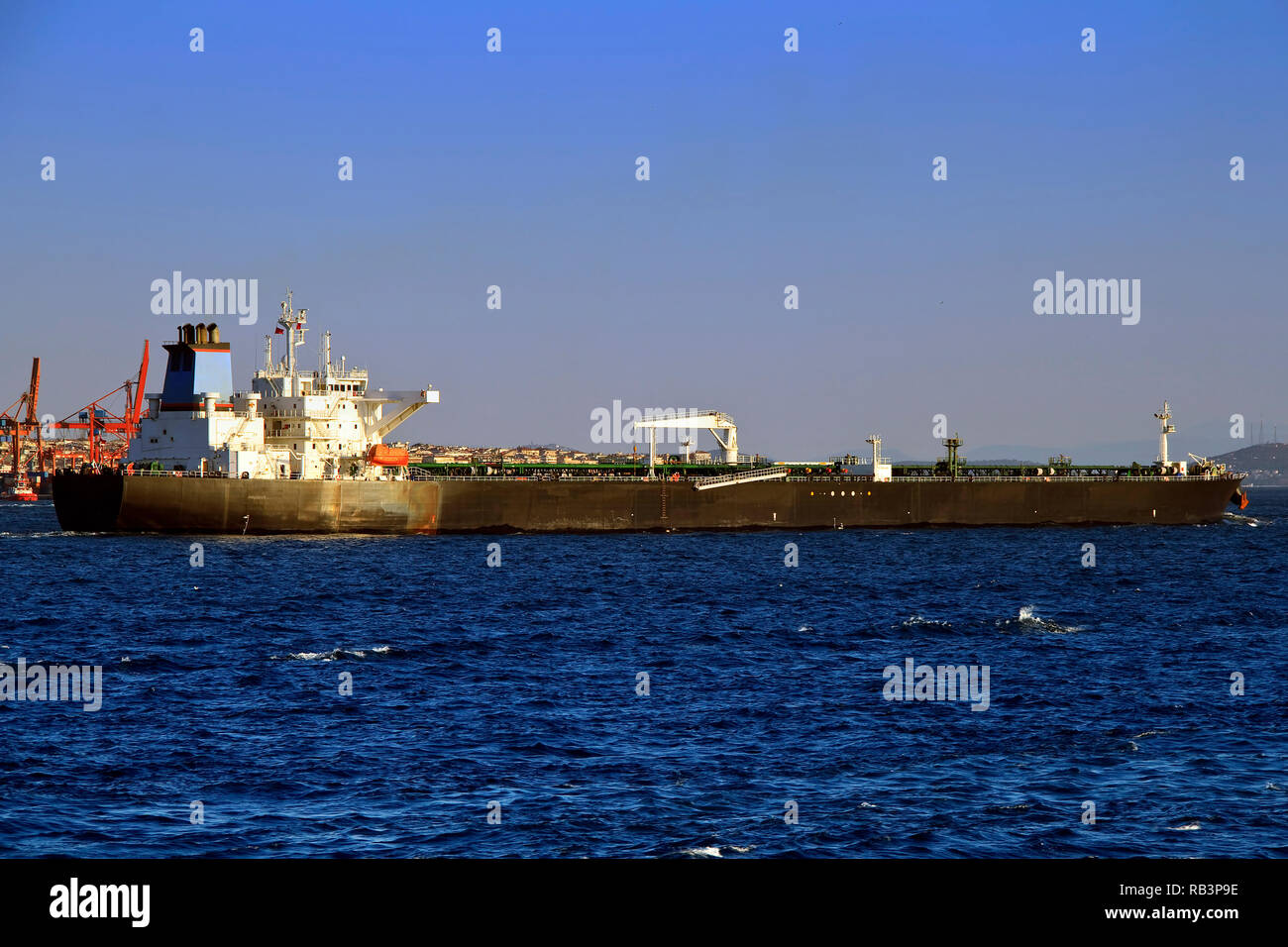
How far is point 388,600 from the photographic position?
5712cm

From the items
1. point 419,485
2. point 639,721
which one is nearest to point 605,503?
point 419,485

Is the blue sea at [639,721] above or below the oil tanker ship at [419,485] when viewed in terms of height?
below

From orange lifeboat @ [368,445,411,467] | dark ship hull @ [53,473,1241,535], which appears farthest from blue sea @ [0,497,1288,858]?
orange lifeboat @ [368,445,411,467]

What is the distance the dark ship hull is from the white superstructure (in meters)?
3.74

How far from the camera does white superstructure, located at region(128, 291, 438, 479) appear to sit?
307 ft

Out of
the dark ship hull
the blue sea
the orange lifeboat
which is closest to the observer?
the blue sea

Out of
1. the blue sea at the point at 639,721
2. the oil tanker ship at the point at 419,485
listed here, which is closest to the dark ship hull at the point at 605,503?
the oil tanker ship at the point at 419,485

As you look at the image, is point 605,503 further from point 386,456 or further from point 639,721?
point 639,721

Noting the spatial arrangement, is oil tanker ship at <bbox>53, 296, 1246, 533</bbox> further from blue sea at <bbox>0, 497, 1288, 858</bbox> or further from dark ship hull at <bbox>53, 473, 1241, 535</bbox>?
blue sea at <bbox>0, 497, 1288, 858</bbox>

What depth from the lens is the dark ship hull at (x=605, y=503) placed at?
89500mm

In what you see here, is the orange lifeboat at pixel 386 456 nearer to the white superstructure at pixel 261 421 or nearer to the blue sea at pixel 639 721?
the white superstructure at pixel 261 421

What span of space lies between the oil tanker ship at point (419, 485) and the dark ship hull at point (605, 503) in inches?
4.6

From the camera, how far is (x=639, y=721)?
30828 mm
